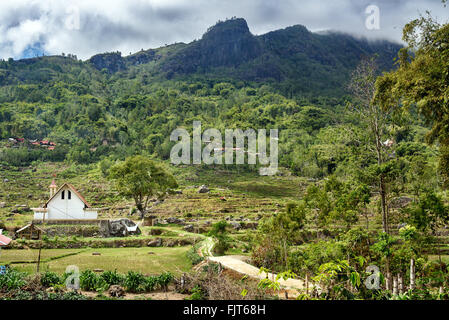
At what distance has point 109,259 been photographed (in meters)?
15.2

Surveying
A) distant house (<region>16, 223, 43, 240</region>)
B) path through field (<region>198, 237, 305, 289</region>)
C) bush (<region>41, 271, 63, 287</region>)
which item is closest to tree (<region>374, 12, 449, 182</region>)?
path through field (<region>198, 237, 305, 289</region>)

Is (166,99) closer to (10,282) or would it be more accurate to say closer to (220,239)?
A: (220,239)

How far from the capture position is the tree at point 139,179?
27955 millimetres

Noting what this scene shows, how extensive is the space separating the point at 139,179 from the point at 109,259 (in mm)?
13471

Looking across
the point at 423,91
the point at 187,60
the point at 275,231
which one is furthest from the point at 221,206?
the point at 187,60

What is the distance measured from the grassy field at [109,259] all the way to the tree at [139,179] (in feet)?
33.4

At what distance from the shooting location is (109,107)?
350ft

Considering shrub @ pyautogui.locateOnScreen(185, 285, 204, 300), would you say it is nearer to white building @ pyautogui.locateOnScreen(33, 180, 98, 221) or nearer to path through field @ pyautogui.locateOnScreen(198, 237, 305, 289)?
path through field @ pyautogui.locateOnScreen(198, 237, 305, 289)

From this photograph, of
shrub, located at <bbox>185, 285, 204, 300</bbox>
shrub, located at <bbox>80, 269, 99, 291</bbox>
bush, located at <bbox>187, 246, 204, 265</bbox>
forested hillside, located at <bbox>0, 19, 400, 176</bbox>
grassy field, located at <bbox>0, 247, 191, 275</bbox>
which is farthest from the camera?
forested hillside, located at <bbox>0, 19, 400, 176</bbox>

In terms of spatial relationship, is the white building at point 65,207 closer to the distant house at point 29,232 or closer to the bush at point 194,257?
the distant house at point 29,232

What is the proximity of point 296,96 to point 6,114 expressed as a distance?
92.5m

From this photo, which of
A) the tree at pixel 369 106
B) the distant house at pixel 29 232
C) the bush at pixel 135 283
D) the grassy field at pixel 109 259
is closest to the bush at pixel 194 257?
the grassy field at pixel 109 259

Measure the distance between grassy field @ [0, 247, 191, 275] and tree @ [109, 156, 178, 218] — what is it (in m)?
10.2

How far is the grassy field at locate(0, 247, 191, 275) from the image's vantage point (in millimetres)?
13281
